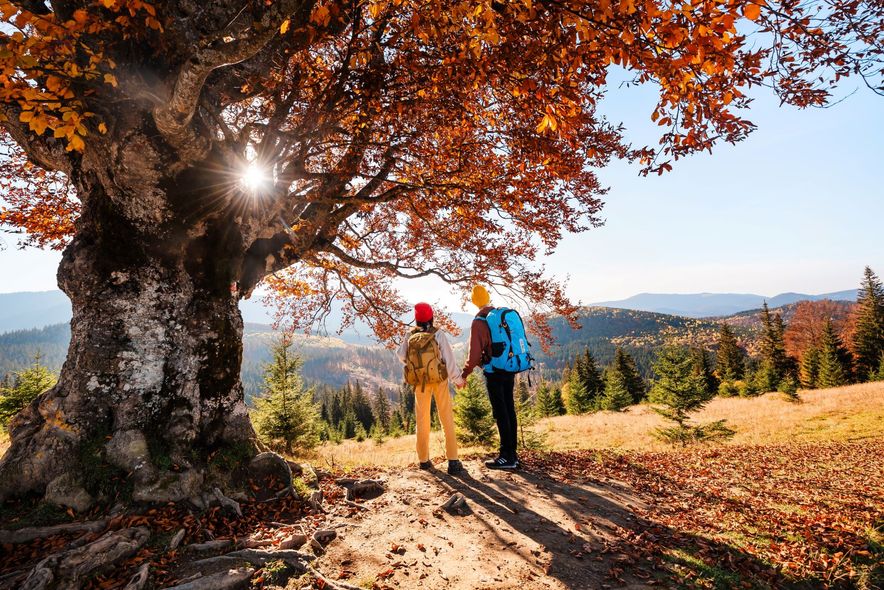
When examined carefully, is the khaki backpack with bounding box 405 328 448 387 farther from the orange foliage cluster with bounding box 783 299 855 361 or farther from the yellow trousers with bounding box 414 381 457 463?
the orange foliage cluster with bounding box 783 299 855 361

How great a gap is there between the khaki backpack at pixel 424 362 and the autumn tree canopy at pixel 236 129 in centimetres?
229

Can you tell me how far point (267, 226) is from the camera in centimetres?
652

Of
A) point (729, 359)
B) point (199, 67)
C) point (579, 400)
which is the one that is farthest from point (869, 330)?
point (199, 67)

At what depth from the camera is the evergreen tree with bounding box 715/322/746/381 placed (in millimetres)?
41375

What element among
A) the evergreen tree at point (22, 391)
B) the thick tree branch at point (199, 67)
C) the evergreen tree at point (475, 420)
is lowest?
the evergreen tree at point (475, 420)

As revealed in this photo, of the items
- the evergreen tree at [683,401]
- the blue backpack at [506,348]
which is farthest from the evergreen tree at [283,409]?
the evergreen tree at [683,401]

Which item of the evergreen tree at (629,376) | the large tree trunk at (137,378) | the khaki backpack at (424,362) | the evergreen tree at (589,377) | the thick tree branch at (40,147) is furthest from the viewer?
the evergreen tree at (589,377)

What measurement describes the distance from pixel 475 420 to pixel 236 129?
1255 cm

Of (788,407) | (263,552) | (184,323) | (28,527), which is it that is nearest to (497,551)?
(263,552)

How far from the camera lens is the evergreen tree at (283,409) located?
1465cm

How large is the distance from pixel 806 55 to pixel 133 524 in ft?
24.5

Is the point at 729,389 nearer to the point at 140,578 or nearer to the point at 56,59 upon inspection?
the point at 140,578

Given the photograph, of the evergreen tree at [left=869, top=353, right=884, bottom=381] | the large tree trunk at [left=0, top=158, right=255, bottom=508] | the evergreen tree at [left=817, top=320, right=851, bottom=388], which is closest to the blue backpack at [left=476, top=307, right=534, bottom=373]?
the large tree trunk at [left=0, top=158, right=255, bottom=508]

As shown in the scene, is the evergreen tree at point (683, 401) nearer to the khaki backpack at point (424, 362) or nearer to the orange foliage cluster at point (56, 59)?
the khaki backpack at point (424, 362)
